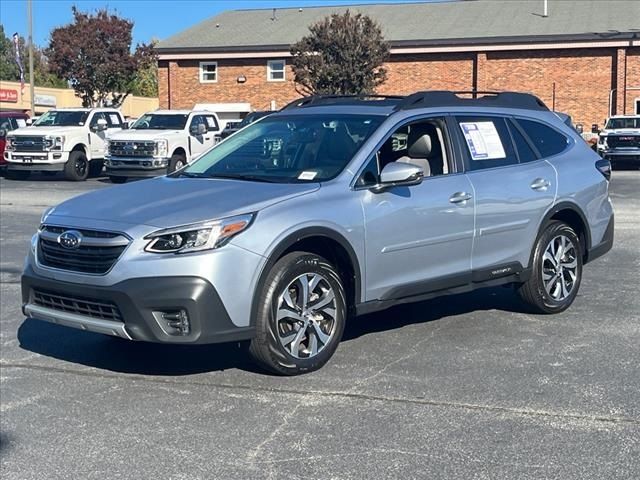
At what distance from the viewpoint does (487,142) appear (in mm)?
7102

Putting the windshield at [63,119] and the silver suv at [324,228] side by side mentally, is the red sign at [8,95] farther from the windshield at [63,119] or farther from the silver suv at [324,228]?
the silver suv at [324,228]

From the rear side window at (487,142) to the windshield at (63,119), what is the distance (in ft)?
64.5

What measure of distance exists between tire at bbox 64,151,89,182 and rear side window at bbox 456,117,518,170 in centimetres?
1901

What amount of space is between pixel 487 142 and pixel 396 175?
1.35 meters

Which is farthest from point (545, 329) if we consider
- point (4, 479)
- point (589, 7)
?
point (589, 7)

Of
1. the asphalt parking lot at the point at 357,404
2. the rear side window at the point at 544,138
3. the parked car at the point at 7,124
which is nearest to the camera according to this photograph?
the asphalt parking lot at the point at 357,404

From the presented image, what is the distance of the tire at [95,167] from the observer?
25656 millimetres

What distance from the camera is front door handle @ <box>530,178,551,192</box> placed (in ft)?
23.8

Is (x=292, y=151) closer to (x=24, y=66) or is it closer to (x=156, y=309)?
(x=156, y=309)

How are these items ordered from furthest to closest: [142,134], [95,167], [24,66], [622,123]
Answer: [24,66] → [622,123] → [95,167] → [142,134]

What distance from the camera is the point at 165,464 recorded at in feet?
14.5

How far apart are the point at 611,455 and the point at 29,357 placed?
13.1ft

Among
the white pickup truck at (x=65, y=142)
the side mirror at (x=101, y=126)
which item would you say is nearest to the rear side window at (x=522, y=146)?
the white pickup truck at (x=65, y=142)

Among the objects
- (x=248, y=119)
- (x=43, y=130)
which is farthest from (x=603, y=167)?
(x=43, y=130)
